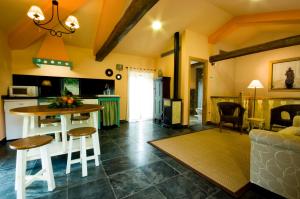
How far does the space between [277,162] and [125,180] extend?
5.51ft

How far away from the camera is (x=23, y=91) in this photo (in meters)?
3.40

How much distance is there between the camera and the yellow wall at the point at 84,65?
3.70 metres

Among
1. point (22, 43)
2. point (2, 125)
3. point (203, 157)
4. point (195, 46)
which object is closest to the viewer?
point (203, 157)

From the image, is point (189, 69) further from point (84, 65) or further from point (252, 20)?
point (84, 65)

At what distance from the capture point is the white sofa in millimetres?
1306

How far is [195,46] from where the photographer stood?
446 cm

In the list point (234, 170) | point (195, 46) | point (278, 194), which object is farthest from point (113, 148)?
point (195, 46)

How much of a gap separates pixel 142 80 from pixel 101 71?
154 cm

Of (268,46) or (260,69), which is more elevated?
(268,46)

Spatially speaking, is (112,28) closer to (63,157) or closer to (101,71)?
(101,71)

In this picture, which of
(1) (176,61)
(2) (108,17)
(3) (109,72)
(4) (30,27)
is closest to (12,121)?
(4) (30,27)

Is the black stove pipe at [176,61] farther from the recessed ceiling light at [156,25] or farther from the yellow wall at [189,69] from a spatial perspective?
the recessed ceiling light at [156,25]

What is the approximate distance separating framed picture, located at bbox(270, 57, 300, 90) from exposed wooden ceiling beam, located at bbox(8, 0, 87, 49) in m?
6.11

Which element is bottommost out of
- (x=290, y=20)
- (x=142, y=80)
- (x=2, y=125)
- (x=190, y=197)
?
(x=190, y=197)
